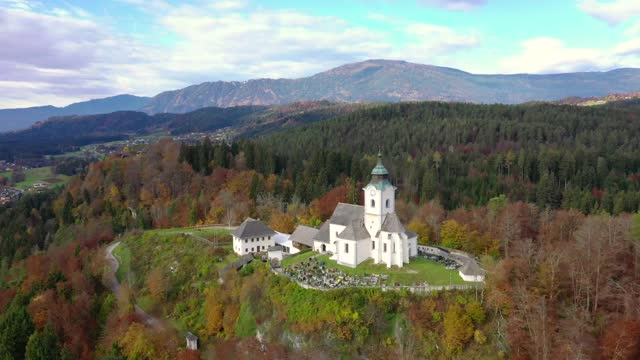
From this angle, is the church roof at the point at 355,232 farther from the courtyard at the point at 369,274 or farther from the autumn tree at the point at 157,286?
the autumn tree at the point at 157,286

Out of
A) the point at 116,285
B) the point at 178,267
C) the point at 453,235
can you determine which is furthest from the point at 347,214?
the point at 116,285

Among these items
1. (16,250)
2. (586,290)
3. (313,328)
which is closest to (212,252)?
(313,328)

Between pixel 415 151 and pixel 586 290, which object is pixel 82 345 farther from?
pixel 415 151

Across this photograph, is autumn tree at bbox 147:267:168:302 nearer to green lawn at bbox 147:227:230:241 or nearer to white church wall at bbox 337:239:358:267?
green lawn at bbox 147:227:230:241

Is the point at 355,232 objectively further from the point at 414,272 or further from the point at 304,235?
the point at 304,235

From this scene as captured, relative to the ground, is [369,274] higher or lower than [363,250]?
lower

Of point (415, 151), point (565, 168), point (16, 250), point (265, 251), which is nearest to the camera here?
point (265, 251)
